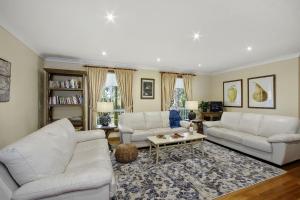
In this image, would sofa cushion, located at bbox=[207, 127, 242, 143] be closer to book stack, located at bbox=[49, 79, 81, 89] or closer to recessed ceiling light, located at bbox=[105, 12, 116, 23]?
recessed ceiling light, located at bbox=[105, 12, 116, 23]

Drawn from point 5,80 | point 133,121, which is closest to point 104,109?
point 133,121

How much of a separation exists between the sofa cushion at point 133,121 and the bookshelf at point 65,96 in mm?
1051

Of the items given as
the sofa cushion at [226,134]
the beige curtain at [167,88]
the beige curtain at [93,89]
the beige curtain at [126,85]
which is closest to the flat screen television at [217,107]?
the sofa cushion at [226,134]

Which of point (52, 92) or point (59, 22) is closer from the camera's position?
point (59, 22)

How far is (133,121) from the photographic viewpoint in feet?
14.3

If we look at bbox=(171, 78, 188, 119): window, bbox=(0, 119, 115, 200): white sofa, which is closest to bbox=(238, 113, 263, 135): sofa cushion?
bbox=(171, 78, 188, 119): window

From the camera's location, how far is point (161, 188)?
87.7 inches

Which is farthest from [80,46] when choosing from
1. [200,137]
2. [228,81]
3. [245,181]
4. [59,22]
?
[228,81]

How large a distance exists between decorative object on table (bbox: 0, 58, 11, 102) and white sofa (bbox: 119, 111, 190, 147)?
2199 millimetres

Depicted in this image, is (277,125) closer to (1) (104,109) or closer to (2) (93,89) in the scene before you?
(1) (104,109)

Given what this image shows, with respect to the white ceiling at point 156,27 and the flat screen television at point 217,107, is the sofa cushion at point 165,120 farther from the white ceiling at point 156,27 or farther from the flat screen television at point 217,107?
the flat screen television at point 217,107

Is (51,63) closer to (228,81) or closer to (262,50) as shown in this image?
(262,50)

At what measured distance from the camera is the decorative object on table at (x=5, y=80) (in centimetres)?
229

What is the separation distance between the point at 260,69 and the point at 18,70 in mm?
5978
